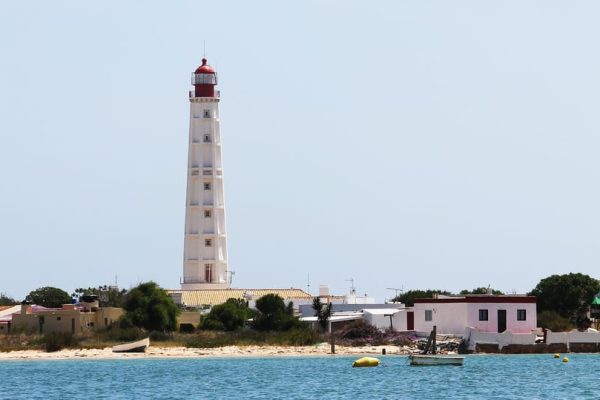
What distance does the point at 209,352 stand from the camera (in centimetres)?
10075

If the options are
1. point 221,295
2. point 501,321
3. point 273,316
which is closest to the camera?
point 501,321

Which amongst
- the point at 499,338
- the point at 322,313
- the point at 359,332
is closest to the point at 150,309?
the point at 322,313

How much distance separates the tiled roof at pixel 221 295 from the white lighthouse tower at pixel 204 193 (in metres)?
2.57

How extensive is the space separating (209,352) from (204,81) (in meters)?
32.1

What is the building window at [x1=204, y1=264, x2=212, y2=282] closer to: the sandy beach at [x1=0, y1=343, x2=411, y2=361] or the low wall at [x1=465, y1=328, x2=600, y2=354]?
the sandy beach at [x1=0, y1=343, x2=411, y2=361]

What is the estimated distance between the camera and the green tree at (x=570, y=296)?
119 m

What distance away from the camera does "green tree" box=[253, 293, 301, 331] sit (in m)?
108

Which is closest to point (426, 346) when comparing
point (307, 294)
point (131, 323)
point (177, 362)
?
point (177, 362)

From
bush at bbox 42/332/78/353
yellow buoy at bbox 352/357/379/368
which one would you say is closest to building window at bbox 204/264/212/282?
bush at bbox 42/332/78/353

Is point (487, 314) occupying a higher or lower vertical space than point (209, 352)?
higher

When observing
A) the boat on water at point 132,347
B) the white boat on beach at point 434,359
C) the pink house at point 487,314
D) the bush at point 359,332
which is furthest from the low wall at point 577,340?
the boat on water at point 132,347

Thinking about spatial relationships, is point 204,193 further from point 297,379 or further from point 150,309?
point 297,379

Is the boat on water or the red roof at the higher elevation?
the red roof

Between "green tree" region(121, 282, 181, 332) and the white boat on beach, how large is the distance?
21808 mm
